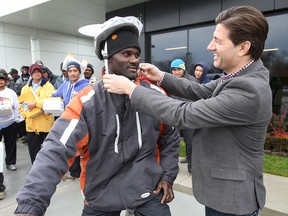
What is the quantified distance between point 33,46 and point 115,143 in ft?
41.8

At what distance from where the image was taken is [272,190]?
142 inches

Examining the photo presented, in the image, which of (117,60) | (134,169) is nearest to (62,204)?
(134,169)

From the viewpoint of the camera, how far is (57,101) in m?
4.07

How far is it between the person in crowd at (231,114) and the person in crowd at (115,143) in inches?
7.6

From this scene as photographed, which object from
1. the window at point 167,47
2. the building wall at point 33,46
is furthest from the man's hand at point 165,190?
the building wall at point 33,46

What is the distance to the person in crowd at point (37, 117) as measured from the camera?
435 cm

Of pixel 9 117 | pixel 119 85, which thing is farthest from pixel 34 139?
pixel 119 85

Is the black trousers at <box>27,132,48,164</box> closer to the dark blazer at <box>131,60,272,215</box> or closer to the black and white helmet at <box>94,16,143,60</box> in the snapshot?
the black and white helmet at <box>94,16,143,60</box>

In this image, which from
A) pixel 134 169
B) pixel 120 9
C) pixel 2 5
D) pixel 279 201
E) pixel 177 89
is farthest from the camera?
pixel 2 5

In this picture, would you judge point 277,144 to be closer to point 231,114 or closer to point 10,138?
point 231,114

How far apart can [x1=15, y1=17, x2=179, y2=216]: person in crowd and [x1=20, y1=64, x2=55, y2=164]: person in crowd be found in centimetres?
303

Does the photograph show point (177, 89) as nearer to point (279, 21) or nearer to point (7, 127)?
point (7, 127)

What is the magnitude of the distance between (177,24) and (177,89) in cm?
606

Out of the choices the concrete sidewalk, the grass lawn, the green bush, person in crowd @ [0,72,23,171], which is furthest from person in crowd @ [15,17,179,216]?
the green bush
